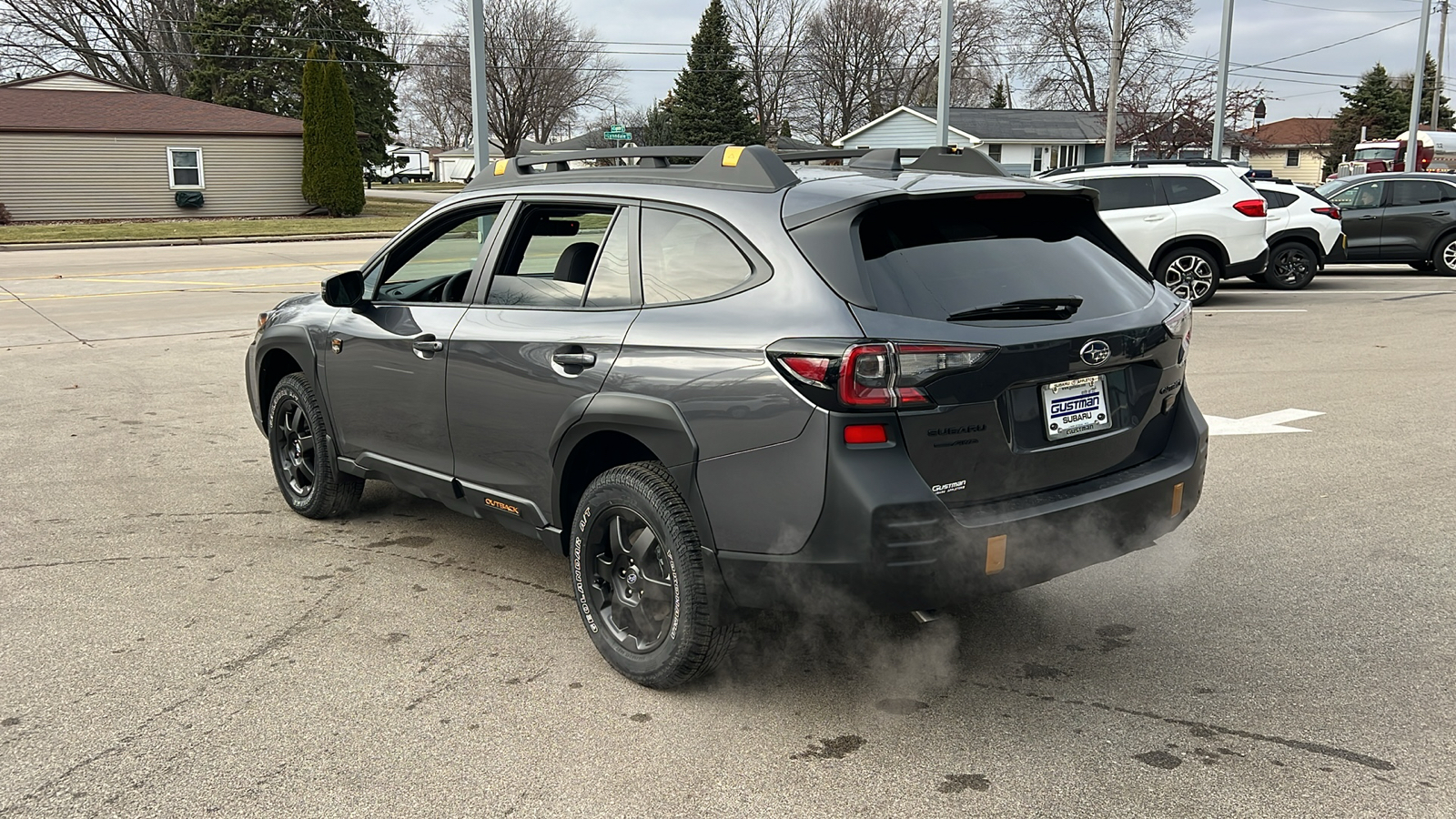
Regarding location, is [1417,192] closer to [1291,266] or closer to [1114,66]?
[1291,266]

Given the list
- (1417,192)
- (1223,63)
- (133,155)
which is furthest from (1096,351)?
(133,155)

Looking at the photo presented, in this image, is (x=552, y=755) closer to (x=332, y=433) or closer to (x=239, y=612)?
(x=239, y=612)

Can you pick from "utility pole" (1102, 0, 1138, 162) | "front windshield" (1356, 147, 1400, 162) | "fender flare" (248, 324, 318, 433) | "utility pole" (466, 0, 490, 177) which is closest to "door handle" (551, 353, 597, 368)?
"fender flare" (248, 324, 318, 433)

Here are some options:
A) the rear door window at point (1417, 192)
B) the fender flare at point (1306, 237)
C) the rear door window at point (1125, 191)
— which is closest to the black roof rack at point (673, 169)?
the rear door window at point (1125, 191)

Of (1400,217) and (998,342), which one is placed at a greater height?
(1400,217)

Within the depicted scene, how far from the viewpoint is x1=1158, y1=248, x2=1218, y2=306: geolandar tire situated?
14.7m

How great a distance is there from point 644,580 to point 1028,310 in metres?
1.48

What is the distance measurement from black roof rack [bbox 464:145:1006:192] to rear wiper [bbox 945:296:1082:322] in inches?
29.1

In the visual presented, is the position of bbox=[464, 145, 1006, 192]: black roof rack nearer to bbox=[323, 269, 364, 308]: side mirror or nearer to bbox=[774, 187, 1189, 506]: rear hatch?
bbox=[774, 187, 1189, 506]: rear hatch

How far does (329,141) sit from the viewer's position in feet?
125

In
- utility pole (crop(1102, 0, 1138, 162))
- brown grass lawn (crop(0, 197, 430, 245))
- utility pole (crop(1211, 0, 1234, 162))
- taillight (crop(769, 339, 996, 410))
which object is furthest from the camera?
utility pole (crop(1102, 0, 1138, 162))

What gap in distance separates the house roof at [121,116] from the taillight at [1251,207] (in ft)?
108

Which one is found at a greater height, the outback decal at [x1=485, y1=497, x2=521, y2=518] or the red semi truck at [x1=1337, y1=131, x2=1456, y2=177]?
the red semi truck at [x1=1337, y1=131, x2=1456, y2=177]

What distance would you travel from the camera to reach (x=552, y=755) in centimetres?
340
